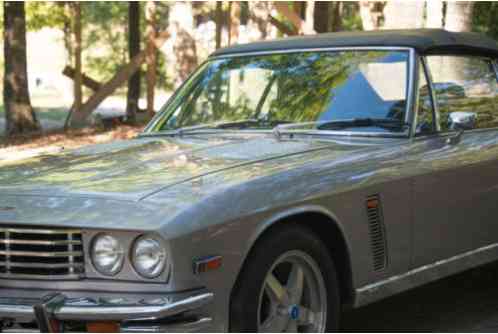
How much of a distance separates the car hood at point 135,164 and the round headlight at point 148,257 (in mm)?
231

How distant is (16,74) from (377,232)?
47.7ft

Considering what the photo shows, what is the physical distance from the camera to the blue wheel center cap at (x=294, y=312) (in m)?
4.40

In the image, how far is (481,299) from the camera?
6426 mm

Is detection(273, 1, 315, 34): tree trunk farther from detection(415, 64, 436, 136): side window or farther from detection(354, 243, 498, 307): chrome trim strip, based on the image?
detection(354, 243, 498, 307): chrome trim strip

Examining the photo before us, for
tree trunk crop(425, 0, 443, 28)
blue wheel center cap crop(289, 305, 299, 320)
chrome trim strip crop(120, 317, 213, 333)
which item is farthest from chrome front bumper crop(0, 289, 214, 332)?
tree trunk crop(425, 0, 443, 28)

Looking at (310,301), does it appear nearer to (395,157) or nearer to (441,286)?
(395,157)

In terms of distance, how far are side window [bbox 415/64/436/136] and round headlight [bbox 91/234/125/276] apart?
7.14ft

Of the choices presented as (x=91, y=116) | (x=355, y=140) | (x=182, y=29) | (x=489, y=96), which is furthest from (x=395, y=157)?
(x=91, y=116)

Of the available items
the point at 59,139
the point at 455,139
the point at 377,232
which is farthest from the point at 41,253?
the point at 59,139

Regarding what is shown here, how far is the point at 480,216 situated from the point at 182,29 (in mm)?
13085

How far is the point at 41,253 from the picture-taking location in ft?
13.0

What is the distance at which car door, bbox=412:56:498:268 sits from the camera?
5184 mm

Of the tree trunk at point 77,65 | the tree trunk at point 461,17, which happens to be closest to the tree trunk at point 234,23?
the tree trunk at point 77,65

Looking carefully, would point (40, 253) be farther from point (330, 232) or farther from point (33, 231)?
point (330, 232)
